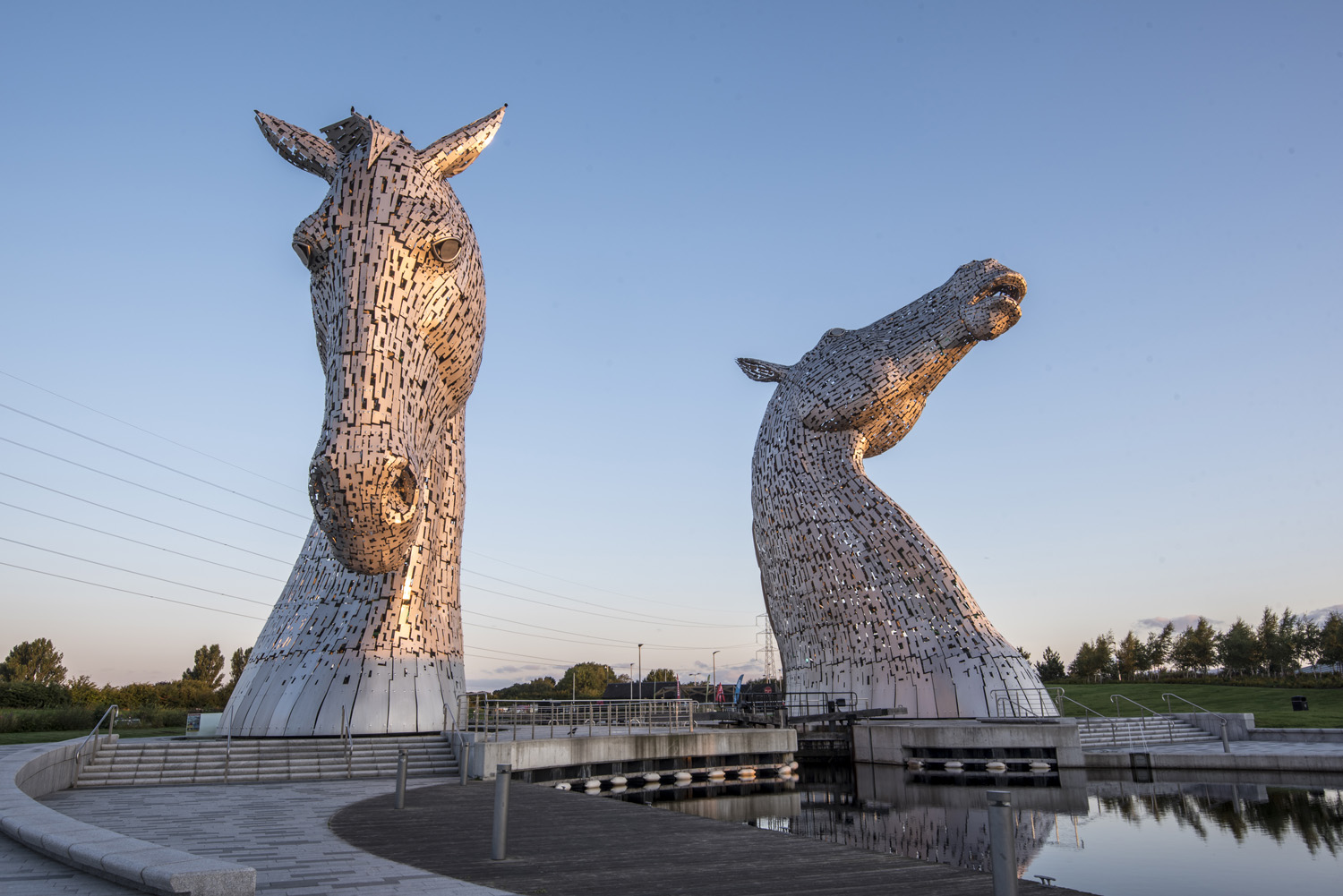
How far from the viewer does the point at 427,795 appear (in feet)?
32.2

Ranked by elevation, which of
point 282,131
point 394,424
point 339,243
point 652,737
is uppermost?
point 282,131

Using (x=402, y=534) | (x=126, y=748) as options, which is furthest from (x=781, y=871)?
(x=126, y=748)

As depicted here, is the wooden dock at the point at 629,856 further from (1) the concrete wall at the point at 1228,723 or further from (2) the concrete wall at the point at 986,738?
(1) the concrete wall at the point at 1228,723

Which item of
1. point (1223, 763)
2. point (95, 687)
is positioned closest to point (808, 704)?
point (1223, 763)

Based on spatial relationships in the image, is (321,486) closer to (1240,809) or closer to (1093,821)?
(1093,821)

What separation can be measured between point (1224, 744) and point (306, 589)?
16652 mm

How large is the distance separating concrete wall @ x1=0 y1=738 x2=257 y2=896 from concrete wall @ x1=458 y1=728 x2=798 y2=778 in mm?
4815

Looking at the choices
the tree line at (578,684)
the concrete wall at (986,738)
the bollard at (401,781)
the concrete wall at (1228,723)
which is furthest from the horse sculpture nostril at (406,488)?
the tree line at (578,684)

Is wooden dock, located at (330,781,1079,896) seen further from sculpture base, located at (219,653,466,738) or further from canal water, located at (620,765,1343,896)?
sculpture base, located at (219,653,466,738)

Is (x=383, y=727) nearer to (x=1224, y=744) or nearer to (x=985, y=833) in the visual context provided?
(x=985, y=833)

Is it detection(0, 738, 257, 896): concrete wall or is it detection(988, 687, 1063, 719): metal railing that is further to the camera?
detection(988, 687, 1063, 719): metal railing

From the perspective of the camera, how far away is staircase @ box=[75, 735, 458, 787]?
11570 millimetres

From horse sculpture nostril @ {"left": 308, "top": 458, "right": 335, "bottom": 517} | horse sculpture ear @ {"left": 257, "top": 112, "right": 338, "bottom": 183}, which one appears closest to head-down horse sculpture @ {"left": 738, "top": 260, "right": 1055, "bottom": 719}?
horse sculpture ear @ {"left": 257, "top": 112, "right": 338, "bottom": 183}

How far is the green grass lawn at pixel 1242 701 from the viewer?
922 inches
